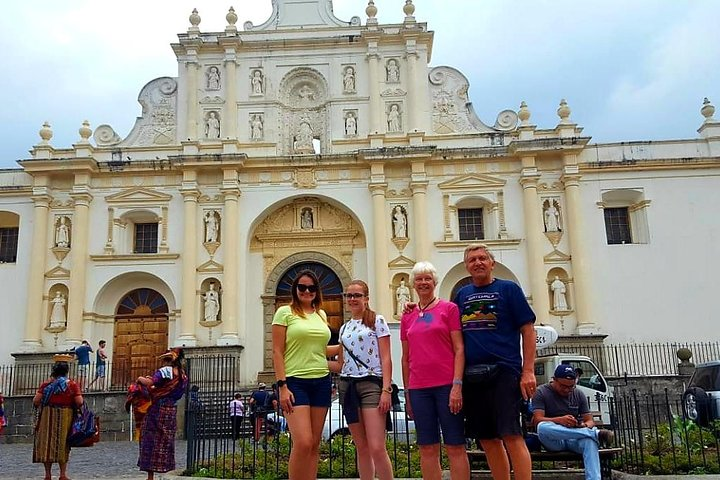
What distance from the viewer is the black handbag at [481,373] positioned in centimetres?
550

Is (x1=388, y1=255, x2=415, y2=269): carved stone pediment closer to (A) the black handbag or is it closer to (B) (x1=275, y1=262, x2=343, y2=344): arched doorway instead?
(B) (x1=275, y1=262, x2=343, y2=344): arched doorway

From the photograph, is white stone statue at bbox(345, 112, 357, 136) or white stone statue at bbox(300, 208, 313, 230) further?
white stone statue at bbox(300, 208, 313, 230)

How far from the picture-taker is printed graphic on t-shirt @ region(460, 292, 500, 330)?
223 inches

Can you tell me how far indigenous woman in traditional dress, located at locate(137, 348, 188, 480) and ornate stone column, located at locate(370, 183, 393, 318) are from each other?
13.6 metres

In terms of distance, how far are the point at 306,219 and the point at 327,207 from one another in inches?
32.2

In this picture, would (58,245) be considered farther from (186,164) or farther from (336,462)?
(336,462)

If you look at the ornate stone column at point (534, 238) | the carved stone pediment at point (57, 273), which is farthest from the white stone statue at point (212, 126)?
the ornate stone column at point (534, 238)

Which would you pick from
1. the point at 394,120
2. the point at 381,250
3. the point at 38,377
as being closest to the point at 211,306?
the point at 38,377

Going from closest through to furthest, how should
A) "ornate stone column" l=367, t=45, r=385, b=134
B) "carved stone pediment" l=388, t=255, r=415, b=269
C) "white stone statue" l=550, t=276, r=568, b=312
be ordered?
"white stone statue" l=550, t=276, r=568, b=312
"carved stone pediment" l=388, t=255, r=415, b=269
"ornate stone column" l=367, t=45, r=385, b=134

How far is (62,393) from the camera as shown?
8852 mm

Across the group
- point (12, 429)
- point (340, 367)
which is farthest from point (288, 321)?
point (12, 429)

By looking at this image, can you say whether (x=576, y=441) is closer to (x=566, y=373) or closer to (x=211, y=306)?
(x=566, y=373)

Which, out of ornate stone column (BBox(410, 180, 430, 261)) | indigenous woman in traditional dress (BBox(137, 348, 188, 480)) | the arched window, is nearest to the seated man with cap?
indigenous woman in traditional dress (BBox(137, 348, 188, 480))

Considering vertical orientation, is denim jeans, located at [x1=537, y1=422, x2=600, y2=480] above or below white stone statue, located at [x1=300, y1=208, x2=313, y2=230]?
below
